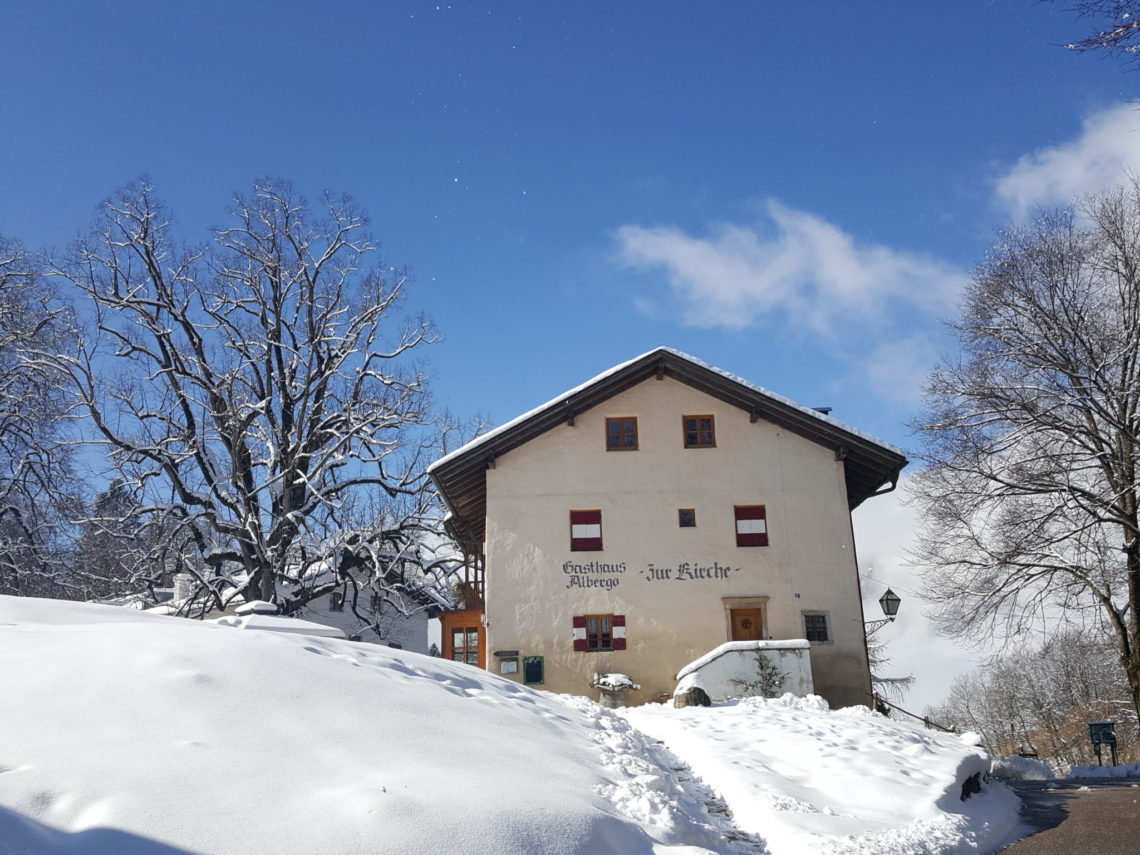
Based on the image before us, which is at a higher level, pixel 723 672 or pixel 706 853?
pixel 723 672

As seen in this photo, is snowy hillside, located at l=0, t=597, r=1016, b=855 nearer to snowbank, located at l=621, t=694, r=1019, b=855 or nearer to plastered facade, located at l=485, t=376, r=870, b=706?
snowbank, located at l=621, t=694, r=1019, b=855

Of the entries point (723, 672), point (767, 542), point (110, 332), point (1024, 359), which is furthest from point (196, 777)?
point (110, 332)

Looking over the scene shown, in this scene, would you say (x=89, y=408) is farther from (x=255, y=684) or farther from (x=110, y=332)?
(x=255, y=684)

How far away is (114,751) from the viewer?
5.67 meters

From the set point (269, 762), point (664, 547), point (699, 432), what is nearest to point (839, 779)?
point (269, 762)

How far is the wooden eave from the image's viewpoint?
22.2 metres

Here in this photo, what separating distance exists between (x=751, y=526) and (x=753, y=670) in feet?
15.0

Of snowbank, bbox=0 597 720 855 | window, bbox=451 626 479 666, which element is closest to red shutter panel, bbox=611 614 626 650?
window, bbox=451 626 479 666

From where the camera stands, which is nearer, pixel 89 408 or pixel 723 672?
pixel 723 672

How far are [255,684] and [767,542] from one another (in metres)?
16.2

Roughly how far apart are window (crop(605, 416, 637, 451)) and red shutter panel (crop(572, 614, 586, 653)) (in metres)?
4.24

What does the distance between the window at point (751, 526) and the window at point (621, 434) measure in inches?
A: 122

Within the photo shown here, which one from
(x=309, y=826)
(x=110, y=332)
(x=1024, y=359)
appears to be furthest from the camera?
(x=110, y=332)

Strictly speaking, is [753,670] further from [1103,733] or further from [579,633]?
[1103,733]
